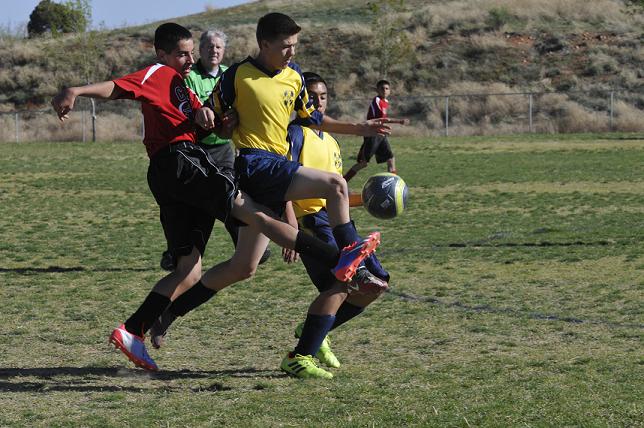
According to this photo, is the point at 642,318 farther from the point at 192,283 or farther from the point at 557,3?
the point at 557,3

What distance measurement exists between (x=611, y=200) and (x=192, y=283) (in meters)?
11.0

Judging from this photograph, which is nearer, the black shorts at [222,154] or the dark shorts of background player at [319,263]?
the dark shorts of background player at [319,263]

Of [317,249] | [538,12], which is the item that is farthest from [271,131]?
[538,12]

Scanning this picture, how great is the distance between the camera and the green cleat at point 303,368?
6234mm

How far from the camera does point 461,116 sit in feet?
147

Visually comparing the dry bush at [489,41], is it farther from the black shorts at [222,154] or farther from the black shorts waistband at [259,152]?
the black shorts waistband at [259,152]

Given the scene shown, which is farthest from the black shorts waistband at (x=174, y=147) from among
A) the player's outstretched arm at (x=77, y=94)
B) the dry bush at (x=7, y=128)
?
the dry bush at (x=7, y=128)

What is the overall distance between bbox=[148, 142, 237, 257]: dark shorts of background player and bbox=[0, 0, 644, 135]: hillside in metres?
38.2

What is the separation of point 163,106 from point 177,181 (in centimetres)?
45

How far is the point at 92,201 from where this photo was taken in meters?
17.8

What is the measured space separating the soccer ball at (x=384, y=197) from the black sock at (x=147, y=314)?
58.3 inches

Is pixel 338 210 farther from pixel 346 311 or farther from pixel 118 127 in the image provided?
pixel 118 127

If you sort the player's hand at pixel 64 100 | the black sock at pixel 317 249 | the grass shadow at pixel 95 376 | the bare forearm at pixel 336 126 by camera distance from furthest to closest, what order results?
the bare forearm at pixel 336 126, the black sock at pixel 317 249, the grass shadow at pixel 95 376, the player's hand at pixel 64 100

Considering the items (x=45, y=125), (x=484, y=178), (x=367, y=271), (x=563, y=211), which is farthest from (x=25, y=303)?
(x=45, y=125)
